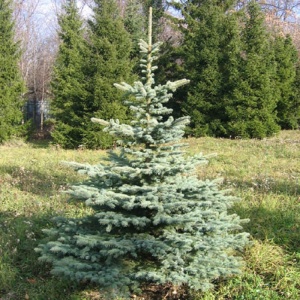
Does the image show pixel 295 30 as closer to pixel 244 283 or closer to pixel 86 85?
pixel 86 85

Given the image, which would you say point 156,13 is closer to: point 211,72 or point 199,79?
point 199,79

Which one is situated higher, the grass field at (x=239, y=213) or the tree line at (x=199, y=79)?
the tree line at (x=199, y=79)

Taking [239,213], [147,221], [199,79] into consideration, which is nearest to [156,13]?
[199,79]

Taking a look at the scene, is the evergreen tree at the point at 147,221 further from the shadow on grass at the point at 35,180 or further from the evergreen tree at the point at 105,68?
the evergreen tree at the point at 105,68

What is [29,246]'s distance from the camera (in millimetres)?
4020

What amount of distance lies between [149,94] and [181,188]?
3.01 ft

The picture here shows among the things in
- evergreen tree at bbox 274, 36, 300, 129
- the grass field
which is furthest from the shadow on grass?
evergreen tree at bbox 274, 36, 300, 129

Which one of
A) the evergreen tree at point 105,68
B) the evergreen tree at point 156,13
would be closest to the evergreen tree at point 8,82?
the evergreen tree at point 105,68

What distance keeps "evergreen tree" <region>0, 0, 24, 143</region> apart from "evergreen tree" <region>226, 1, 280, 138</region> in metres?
10.2

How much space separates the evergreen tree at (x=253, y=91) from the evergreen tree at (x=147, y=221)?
A: 10.7 meters

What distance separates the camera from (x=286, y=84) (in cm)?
1595

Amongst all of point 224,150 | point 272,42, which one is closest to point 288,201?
point 224,150

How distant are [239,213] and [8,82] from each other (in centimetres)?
1518

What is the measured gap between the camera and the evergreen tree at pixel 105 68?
13.1 meters
